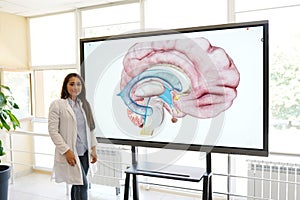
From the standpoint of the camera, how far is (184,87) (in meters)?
2.40

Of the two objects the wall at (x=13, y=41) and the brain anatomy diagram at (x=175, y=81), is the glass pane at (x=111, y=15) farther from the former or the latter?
the brain anatomy diagram at (x=175, y=81)

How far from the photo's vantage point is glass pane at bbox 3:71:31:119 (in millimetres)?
4156

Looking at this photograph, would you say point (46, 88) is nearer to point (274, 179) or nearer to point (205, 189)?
point (205, 189)

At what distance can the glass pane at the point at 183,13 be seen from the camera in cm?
321

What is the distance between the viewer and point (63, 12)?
13.5ft

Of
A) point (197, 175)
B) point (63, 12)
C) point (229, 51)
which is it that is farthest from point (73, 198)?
point (63, 12)

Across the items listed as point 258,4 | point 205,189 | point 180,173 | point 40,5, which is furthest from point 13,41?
point 205,189

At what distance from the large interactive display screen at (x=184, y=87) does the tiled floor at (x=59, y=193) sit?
1.10 metres

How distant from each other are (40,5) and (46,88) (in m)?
Answer: 1.32

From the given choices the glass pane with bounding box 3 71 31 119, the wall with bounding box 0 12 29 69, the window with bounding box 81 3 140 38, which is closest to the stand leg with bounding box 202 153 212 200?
the window with bounding box 81 3 140 38

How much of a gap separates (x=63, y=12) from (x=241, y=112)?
3.12 metres

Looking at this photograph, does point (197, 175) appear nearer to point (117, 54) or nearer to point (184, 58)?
point (184, 58)

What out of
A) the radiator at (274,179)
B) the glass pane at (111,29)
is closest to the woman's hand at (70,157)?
the radiator at (274,179)

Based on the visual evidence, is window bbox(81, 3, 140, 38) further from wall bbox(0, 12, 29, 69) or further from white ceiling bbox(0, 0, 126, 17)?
wall bbox(0, 12, 29, 69)
